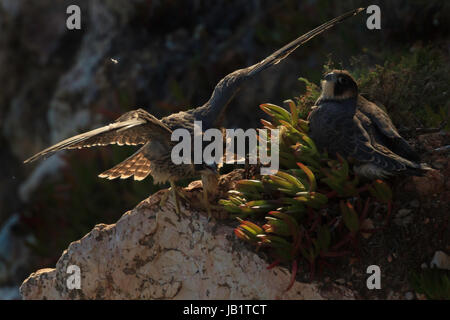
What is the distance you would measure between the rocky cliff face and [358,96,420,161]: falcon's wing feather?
1.03 metres

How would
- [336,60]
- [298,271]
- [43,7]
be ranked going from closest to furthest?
[298,271]
[336,60]
[43,7]

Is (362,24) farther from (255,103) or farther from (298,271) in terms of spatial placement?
(298,271)

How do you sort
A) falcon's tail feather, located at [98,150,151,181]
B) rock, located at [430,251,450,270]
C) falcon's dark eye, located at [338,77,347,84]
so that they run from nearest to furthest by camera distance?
1. rock, located at [430,251,450,270]
2. falcon's dark eye, located at [338,77,347,84]
3. falcon's tail feather, located at [98,150,151,181]

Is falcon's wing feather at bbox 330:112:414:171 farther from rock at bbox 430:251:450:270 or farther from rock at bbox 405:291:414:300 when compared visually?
rock at bbox 405:291:414:300

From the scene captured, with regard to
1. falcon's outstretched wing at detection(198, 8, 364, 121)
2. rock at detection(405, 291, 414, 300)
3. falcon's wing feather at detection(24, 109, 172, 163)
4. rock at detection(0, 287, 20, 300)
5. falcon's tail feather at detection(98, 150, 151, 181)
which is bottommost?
rock at detection(0, 287, 20, 300)

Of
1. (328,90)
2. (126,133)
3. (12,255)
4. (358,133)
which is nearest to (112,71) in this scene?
(12,255)

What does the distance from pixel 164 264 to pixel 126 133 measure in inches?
36.2

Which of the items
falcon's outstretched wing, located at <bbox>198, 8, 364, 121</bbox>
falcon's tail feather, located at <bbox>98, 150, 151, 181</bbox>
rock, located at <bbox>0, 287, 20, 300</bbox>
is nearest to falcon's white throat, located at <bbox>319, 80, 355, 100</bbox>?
falcon's outstretched wing, located at <bbox>198, 8, 364, 121</bbox>

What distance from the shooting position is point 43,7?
9945 mm

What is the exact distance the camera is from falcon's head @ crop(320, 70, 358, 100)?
358 cm

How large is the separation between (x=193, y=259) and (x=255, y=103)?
174 inches

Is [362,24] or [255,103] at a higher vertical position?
[362,24]

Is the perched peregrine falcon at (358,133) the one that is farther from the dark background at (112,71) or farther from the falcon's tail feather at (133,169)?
the dark background at (112,71)
